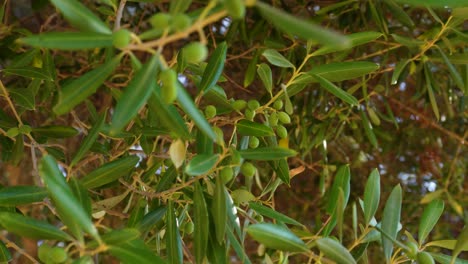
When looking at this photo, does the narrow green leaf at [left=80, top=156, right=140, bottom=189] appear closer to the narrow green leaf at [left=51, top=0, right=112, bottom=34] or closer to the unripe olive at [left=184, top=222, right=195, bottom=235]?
the unripe olive at [left=184, top=222, right=195, bottom=235]

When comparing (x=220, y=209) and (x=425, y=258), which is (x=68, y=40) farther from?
(x=425, y=258)

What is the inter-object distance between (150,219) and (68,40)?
0.43 metres

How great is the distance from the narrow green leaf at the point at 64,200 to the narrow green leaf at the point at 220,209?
0.22 m

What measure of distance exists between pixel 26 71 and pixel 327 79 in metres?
0.58

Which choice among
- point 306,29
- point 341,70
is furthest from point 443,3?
point 306,29

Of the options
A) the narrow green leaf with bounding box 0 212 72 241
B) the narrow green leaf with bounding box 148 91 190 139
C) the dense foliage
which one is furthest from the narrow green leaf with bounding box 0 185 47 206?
the narrow green leaf with bounding box 148 91 190 139

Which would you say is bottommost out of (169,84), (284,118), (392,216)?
(392,216)

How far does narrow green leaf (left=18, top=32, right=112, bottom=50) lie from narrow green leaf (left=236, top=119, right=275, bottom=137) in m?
0.39

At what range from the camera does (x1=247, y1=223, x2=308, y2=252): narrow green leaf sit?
34.9 inches

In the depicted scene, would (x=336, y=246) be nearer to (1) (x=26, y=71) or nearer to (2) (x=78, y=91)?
(2) (x=78, y=91)

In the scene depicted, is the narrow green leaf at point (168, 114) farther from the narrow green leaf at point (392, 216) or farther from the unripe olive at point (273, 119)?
the narrow green leaf at point (392, 216)

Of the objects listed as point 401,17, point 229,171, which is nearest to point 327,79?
point 229,171

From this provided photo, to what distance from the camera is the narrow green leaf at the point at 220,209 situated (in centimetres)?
95

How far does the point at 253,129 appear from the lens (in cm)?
110
